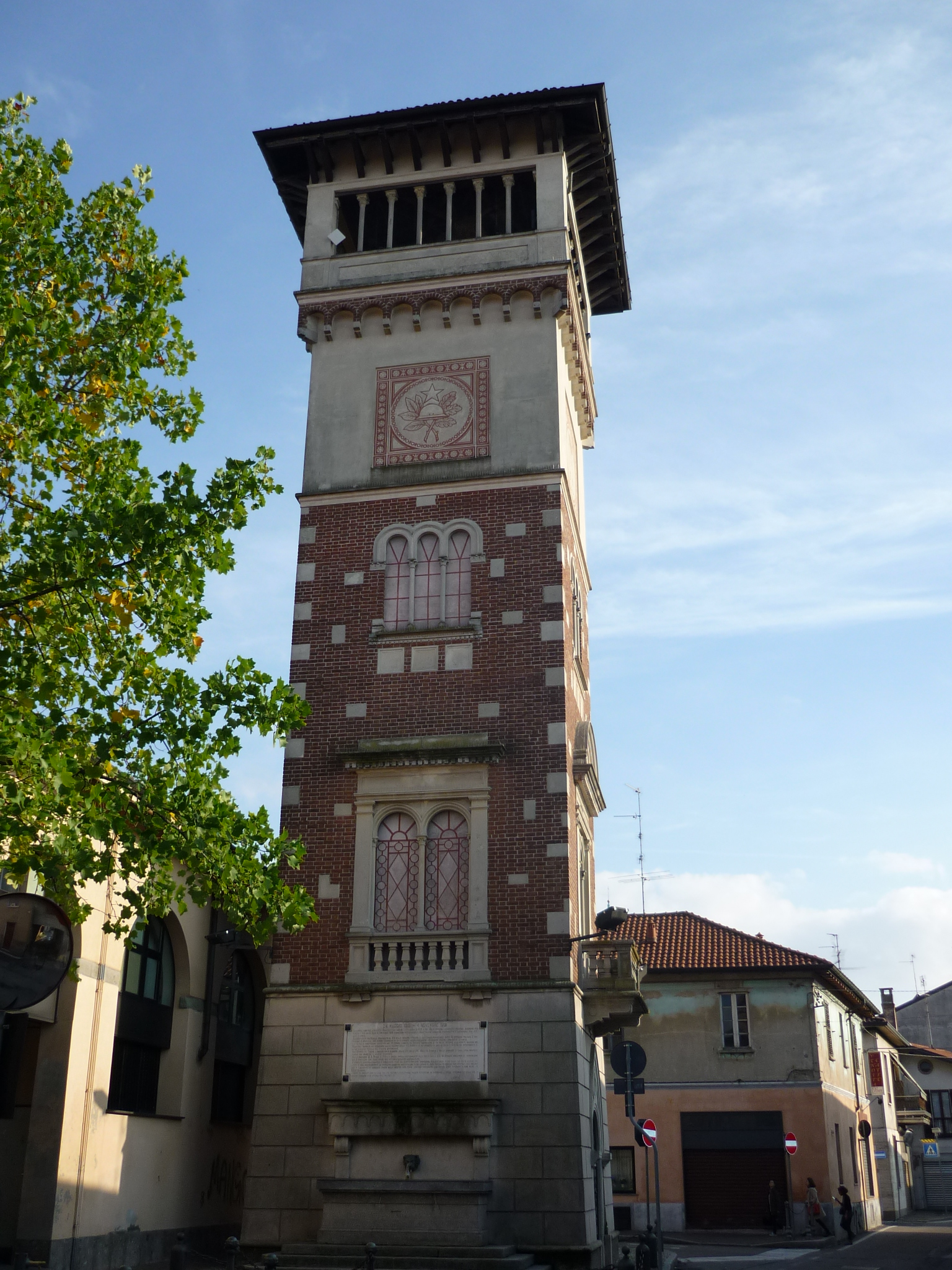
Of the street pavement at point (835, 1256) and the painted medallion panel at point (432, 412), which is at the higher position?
the painted medallion panel at point (432, 412)

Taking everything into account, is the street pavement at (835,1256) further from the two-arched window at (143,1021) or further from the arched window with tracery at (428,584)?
the arched window with tracery at (428,584)

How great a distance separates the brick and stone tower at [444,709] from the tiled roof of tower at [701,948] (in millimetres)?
15695

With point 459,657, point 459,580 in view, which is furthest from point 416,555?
point 459,657

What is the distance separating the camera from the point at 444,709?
2244 centimetres

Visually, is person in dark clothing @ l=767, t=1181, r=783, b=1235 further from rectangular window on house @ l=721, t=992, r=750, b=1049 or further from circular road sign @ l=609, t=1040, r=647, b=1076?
circular road sign @ l=609, t=1040, r=647, b=1076

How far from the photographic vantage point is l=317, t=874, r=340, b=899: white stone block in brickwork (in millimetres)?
21420

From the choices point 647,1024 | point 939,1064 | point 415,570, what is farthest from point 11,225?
point 939,1064

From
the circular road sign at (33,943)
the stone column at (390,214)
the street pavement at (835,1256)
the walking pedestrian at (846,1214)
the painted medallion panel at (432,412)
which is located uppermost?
the stone column at (390,214)

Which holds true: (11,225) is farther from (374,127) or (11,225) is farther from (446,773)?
(374,127)

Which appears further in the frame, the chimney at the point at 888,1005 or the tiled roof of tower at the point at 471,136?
the chimney at the point at 888,1005

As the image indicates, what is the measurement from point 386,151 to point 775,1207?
3028cm

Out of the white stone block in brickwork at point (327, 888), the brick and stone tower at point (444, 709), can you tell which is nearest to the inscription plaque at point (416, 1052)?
the brick and stone tower at point (444, 709)

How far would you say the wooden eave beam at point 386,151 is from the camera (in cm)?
2684

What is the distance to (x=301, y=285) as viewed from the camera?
26547 mm
